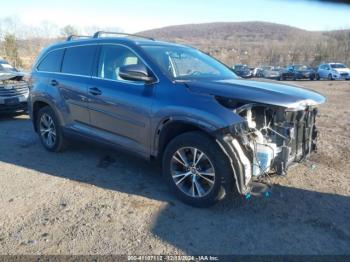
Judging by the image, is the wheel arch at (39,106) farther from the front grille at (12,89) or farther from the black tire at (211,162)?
the front grille at (12,89)

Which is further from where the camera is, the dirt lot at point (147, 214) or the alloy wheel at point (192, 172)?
the alloy wheel at point (192, 172)

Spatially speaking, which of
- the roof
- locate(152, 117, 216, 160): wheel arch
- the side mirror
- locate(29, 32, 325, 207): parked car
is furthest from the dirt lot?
the roof

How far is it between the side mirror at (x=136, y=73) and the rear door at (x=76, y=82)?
39.8 inches

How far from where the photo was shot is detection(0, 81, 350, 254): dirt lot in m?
3.28

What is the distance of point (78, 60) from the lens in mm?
5332

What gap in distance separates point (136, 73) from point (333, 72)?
32488 millimetres

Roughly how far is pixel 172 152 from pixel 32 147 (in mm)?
3505

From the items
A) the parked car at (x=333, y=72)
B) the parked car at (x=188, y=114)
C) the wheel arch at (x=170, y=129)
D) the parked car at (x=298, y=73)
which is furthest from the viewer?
the parked car at (x=298, y=73)

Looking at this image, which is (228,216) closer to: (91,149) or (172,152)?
(172,152)

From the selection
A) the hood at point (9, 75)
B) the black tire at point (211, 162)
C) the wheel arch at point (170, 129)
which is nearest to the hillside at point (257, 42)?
the hood at point (9, 75)

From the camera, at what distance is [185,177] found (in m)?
4.11

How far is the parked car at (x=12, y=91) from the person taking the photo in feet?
28.7

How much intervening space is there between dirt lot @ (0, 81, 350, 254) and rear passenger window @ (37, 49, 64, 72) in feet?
5.06

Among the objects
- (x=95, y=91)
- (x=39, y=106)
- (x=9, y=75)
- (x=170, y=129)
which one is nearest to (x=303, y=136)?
(x=170, y=129)
